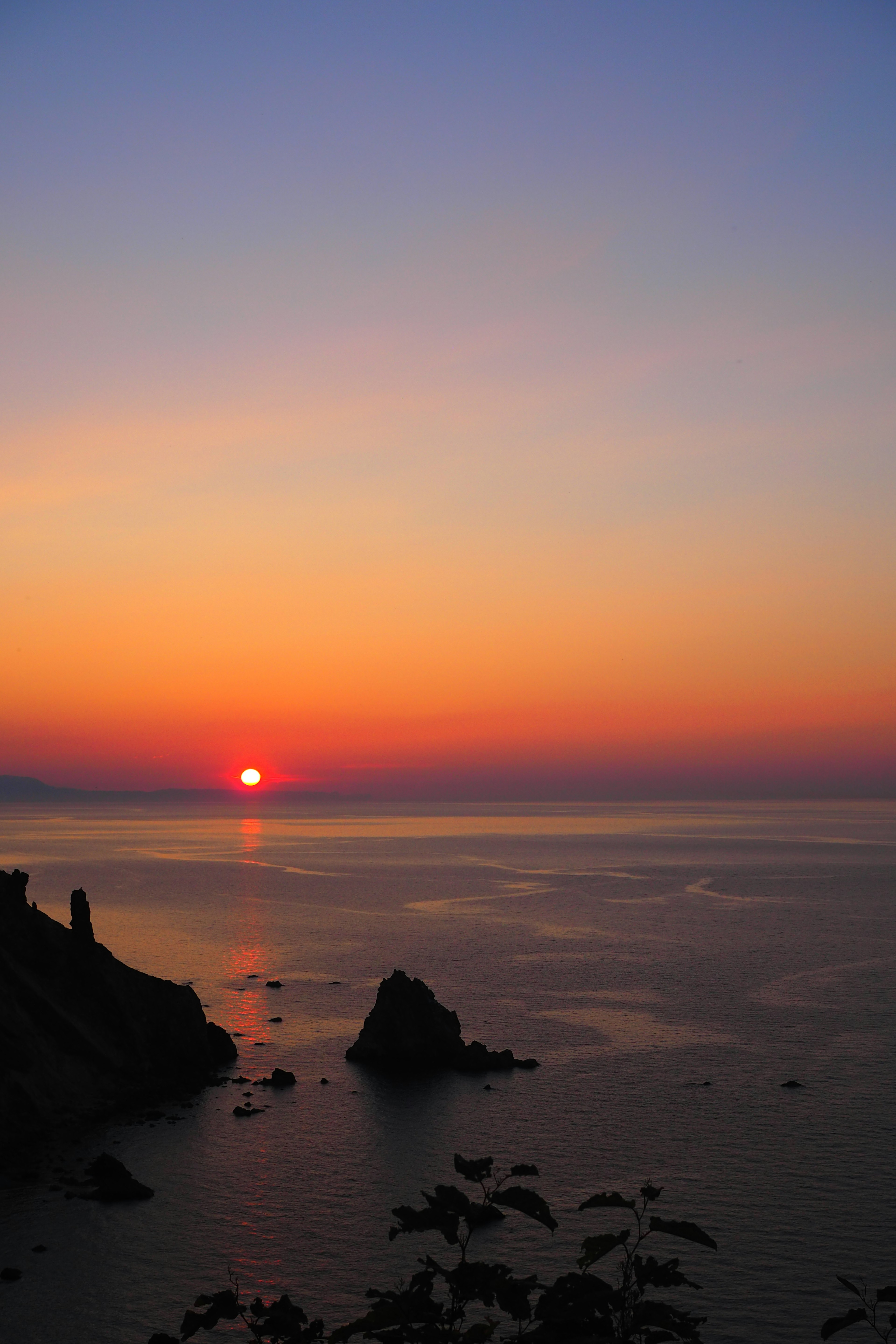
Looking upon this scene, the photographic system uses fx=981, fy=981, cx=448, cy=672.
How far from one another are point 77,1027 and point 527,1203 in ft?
196

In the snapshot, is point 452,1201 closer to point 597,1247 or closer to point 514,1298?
point 514,1298

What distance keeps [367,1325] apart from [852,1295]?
37.0 meters

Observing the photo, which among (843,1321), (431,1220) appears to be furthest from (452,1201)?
(843,1321)

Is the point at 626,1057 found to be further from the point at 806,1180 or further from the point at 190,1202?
the point at 190,1202

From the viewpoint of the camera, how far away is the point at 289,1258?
143 ft

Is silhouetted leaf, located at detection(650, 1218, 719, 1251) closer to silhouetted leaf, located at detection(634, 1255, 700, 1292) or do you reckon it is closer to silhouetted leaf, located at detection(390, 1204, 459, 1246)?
silhouetted leaf, located at detection(634, 1255, 700, 1292)

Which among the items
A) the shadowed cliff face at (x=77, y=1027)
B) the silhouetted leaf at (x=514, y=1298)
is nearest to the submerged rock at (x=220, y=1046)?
the shadowed cliff face at (x=77, y=1027)

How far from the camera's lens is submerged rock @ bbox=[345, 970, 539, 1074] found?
246 ft

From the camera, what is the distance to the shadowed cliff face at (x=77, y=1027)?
2303 inches

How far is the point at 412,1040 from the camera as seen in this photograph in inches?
2987

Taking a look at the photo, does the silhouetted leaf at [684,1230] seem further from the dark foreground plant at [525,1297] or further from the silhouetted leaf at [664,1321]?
the silhouetted leaf at [664,1321]

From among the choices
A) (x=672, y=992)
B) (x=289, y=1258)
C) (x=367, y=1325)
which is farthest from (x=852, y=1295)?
(x=672, y=992)

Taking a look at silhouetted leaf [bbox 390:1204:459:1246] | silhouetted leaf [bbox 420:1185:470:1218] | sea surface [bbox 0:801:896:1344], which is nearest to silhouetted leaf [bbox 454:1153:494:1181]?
silhouetted leaf [bbox 420:1185:470:1218]

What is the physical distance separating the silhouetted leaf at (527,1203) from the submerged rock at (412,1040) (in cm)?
6478
